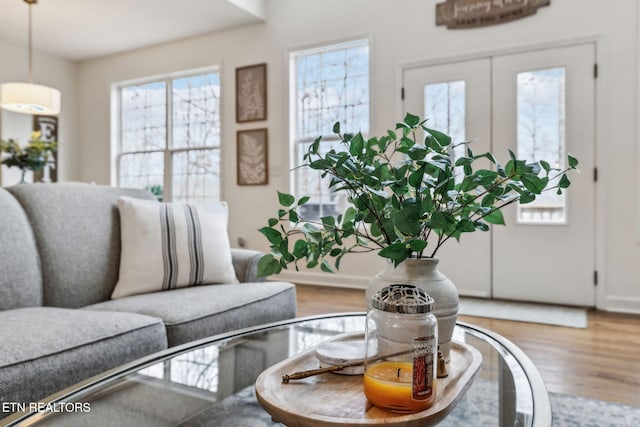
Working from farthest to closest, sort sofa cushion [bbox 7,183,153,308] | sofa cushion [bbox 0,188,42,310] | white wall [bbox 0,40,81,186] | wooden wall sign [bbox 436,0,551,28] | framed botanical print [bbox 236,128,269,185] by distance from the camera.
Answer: white wall [bbox 0,40,81,186], framed botanical print [bbox 236,128,269,185], wooden wall sign [bbox 436,0,551,28], sofa cushion [bbox 7,183,153,308], sofa cushion [bbox 0,188,42,310]

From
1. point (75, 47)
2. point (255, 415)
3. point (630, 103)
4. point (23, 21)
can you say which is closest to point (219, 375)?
point (255, 415)

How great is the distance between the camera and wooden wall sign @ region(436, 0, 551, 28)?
3615 millimetres

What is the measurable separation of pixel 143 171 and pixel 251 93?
185 centimetres

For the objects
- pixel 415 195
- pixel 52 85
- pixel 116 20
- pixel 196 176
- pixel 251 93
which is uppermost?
pixel 116 20

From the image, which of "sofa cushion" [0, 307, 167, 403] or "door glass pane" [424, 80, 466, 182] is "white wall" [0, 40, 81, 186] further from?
"sofa cushion" [0, 307, 167, 403]

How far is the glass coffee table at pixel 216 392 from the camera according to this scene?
85 cm

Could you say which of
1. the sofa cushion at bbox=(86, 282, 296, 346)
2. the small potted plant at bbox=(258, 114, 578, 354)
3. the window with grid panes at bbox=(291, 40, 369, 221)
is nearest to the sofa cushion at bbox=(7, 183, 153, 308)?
the sofa cushion at bbox=(86, 282, 296, 346)

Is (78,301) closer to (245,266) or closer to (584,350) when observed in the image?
(245,266)

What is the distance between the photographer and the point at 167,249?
199 centimetres

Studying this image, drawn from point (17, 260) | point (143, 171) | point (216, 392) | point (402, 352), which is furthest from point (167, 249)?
point (143, 171)

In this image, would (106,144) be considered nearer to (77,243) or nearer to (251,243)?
(251,243)

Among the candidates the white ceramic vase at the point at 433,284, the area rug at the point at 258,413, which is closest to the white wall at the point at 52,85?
the area rug at the point at 258,413

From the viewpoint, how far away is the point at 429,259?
92 cm

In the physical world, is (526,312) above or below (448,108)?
below
